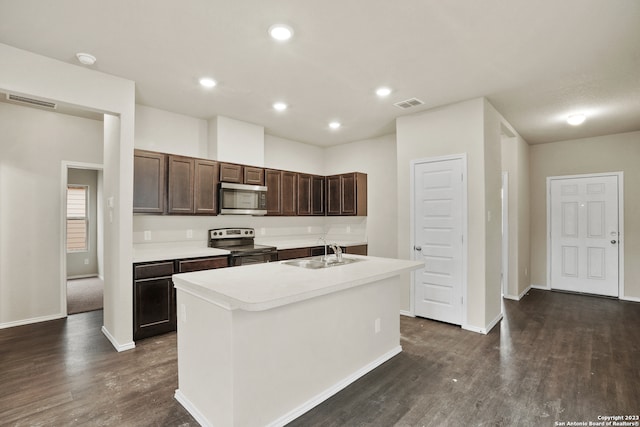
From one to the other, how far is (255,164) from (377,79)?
93.6 inches

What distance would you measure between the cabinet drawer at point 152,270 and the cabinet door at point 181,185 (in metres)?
0.70

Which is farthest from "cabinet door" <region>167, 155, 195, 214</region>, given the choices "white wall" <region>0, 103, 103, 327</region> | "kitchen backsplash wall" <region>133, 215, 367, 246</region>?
"white wall" <region>0, 103, 103, 327</region>

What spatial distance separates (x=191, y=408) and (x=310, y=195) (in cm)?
398

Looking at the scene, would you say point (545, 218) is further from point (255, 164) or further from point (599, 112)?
point (255, 164)

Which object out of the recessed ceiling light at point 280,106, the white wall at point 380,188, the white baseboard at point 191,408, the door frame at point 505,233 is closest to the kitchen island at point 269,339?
the white baseboard at point 191,408

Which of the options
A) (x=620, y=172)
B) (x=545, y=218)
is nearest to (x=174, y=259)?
(x=545, y=218)

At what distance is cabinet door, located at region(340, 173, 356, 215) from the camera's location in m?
5.63

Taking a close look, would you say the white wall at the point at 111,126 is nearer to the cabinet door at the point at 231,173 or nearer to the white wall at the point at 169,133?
the white wall at the point at 169,133

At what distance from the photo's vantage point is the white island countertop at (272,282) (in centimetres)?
180

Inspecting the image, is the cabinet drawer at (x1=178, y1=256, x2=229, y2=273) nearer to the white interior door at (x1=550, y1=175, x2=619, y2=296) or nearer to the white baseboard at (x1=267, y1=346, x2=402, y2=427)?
the white baseboard at (x1=267, y1=346, x2=402, y2=427)

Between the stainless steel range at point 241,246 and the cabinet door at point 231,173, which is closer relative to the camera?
the stainless steel range at point 241,246

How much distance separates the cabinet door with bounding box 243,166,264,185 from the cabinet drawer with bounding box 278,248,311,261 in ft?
3.64

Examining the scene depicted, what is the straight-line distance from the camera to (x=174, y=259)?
3621mm

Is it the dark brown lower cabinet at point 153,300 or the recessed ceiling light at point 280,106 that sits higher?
the recessed ceiling light at point 280,106
